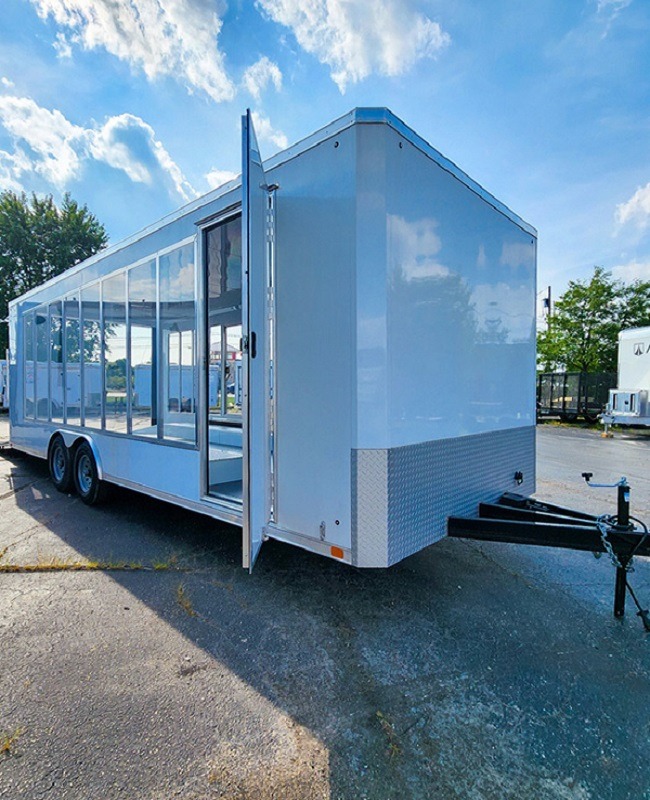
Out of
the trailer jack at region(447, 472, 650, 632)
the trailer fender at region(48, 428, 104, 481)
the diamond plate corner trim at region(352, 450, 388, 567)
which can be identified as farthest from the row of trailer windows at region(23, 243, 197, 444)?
the trailer jack at region(447, 472, 650, 632)

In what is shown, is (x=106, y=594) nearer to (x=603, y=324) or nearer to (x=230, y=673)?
(x=230, y=673)

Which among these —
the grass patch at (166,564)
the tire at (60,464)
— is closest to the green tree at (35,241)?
the tire at (60,464)

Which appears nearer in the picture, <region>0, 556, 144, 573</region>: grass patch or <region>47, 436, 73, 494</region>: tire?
<region>0, 556, 144, 573</region>: grass patch

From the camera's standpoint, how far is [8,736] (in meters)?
2.01

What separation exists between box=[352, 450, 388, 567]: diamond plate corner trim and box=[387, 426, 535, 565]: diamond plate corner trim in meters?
0.04

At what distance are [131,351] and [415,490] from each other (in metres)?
3.28

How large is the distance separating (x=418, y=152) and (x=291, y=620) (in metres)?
3.13

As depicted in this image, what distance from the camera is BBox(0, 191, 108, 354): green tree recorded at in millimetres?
26578

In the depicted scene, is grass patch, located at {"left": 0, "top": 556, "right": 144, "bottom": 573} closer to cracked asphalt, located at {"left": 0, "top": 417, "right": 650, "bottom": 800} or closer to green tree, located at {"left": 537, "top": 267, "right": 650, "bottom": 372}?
cracked asphalt, located at {"left": 0, "top": 417, "right": 650, "bottom": 800}

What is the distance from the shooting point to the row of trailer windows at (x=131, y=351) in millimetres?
3922

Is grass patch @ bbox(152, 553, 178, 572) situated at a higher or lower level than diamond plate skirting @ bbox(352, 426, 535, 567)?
lower

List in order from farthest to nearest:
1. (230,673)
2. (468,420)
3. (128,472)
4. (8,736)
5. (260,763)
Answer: (128,472)
(468,420)
(230,673)
(8,736)
(260,763)

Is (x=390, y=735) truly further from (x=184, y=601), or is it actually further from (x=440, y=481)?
(x=184, y=601)

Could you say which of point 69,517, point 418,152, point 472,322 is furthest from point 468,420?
point 69,517
